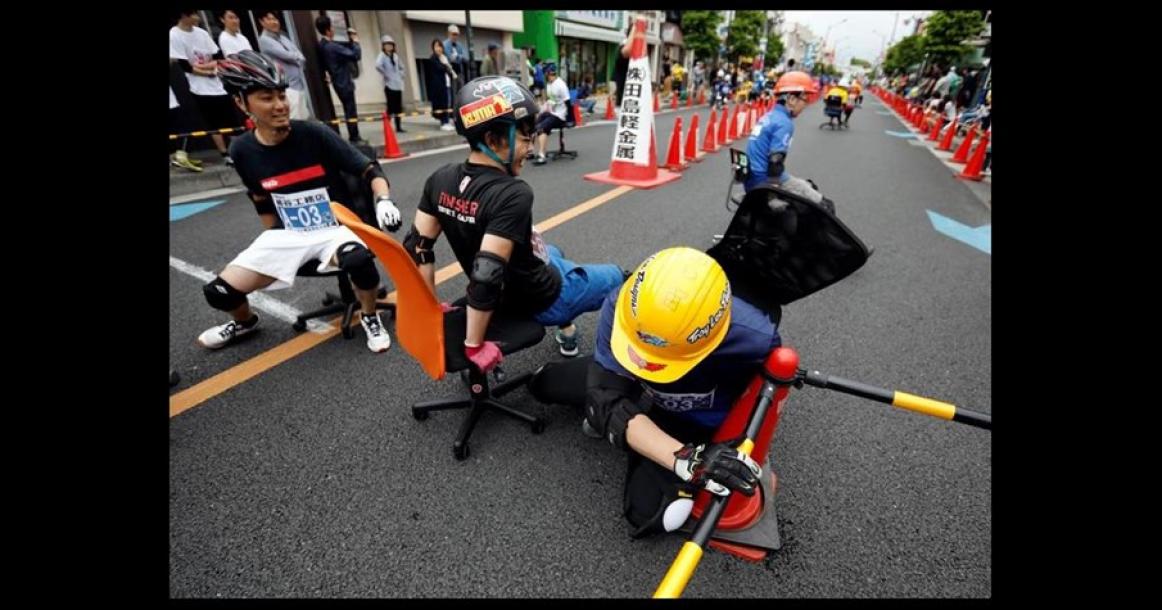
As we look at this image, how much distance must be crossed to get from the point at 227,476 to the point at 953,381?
4.04 meters

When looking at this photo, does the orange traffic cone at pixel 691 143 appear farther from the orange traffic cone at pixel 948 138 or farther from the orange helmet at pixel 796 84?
the orange traffic cone at pixel 948 138

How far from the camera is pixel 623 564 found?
5.62ft

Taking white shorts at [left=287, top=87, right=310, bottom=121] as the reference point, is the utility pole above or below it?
above

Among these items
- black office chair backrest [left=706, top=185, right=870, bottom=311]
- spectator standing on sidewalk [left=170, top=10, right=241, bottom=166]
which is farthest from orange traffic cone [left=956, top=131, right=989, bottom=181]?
spectator standing on sidewalk [left=170, top=10, right=241, bottom=166]

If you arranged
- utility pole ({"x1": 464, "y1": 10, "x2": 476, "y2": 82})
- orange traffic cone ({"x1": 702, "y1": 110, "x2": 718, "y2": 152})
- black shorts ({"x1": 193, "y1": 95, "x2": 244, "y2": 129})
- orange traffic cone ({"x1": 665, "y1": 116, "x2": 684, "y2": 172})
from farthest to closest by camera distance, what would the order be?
utility pole ({"x1": 464, "y1": 10, "x2": 476, "y2": 82}), orange traffic cone ({"x1": 702, "y1": 110, "x2": 718, "y2": 152}), orange traffic cone ({"x1": 665, "y1": 116, "x2": 684, "y2": 172}), black shorts ({"x1": 193, "y1": 95, "x2": 244, "y2": 129})

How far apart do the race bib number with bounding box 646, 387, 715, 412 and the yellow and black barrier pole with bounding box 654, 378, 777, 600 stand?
25 cm

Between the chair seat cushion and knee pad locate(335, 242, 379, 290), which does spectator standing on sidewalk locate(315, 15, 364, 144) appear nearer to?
knee pad locate(335, 242, 379, 290)

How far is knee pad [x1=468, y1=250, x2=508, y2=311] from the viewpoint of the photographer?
1.86 metres

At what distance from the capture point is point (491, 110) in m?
1.87

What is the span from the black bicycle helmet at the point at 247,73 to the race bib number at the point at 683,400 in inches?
100

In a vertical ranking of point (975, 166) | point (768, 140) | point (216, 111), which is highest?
point (216, 111)

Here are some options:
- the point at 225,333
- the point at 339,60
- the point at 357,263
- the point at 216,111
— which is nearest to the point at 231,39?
the point at 216,111

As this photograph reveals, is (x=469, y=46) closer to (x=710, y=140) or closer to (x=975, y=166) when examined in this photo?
(x=710, y=140)

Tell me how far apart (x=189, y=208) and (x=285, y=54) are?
3227 millimetres
